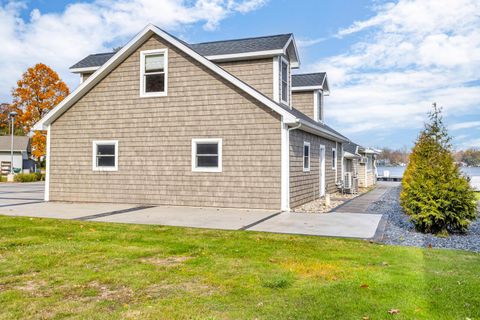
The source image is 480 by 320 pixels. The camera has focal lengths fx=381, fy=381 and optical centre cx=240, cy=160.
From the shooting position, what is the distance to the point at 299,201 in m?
14.1

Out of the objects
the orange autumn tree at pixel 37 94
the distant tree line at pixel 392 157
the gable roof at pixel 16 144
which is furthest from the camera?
the distant tree line at pixel 392 157

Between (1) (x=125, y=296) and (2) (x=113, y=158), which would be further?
(2) (x=113, y=158)

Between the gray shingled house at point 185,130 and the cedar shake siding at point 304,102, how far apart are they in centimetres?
428

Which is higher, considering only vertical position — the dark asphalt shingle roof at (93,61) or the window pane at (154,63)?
the dark asphalt shingle roof at (93,61)

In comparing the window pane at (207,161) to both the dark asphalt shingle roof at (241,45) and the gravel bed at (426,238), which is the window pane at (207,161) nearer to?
the dark asphalt shingle roof at (241,45)

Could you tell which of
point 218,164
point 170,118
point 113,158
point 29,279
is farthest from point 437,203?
point 113,158

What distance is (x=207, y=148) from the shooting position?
13.6m

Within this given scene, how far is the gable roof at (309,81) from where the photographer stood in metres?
20.0

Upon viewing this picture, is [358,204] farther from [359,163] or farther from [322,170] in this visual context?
[359,163]

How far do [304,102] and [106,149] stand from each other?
10691 mm

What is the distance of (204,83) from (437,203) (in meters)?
8.36

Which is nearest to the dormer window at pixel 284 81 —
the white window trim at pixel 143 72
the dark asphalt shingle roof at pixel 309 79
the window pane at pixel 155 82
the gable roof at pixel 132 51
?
the gable roof at pixel 132 51

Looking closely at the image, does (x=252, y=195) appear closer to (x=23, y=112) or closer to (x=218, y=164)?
(x=218, y=164)

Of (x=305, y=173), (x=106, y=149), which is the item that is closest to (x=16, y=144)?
(x=106, y=149)
